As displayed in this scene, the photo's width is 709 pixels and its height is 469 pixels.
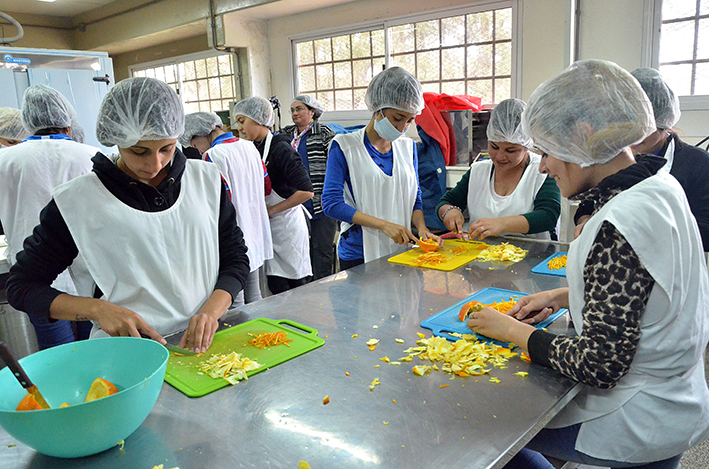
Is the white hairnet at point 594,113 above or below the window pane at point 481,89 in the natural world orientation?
below

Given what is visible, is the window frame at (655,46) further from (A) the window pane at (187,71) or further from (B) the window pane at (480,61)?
(A) the window pane at (187,71)

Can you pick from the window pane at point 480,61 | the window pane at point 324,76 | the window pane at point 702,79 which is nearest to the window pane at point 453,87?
the window pane at point 480,61

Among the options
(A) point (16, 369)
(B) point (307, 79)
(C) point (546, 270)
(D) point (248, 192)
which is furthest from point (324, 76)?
(A) point (16, 369)

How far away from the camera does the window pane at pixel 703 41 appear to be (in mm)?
3995

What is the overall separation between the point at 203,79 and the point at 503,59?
5164 millimetres

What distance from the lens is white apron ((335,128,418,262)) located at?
9.13ft

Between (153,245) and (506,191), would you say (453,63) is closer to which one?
(506,191)

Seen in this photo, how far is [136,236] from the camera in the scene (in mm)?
1611

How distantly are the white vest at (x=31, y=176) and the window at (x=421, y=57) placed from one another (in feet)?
13.0

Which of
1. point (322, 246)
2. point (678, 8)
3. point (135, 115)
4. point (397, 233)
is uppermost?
point (678, 8)

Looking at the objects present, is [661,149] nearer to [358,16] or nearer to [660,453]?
[660,453]

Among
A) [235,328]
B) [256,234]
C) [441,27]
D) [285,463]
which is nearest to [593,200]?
[285,463]

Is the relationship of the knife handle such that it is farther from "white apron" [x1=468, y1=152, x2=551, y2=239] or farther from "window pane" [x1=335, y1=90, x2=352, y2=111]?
"window pane" [x1=335, y1=90, x2=352, y2=111]

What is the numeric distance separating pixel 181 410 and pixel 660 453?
3.89ft
